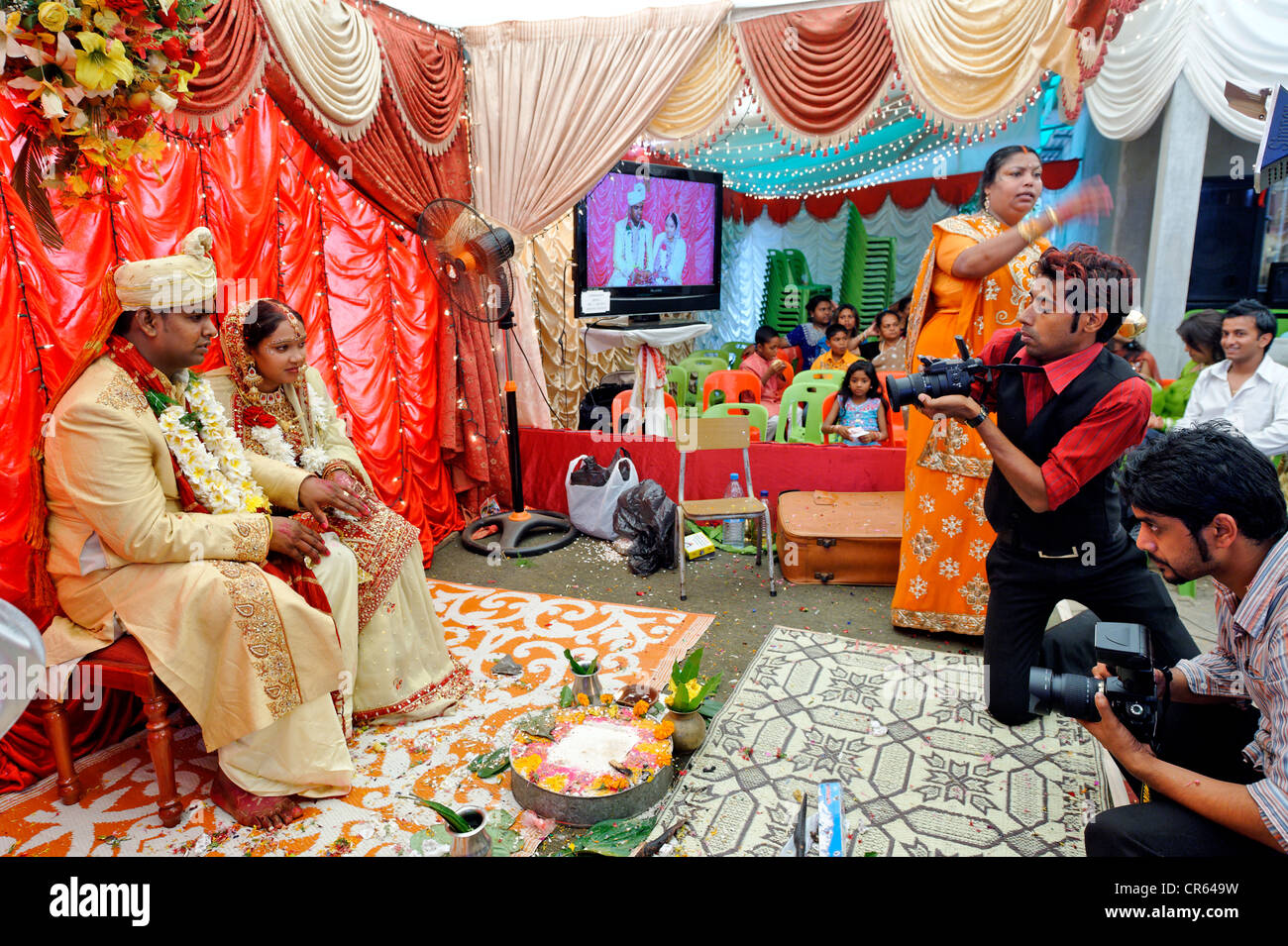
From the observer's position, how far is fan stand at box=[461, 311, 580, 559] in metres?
4.61

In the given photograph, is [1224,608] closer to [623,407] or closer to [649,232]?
[623,407]

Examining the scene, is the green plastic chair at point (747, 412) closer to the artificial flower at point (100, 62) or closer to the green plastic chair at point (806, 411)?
the green plastic chair at point (806, 411)

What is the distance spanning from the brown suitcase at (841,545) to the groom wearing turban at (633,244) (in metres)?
2.27

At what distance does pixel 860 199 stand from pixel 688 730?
975cm

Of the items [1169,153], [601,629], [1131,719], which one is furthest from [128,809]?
[1169,153]

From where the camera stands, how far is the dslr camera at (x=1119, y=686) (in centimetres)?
156

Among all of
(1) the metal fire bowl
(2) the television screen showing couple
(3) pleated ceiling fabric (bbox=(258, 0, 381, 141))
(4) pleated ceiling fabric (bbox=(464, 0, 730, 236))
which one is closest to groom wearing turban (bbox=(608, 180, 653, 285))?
(2) the television screen showing couple

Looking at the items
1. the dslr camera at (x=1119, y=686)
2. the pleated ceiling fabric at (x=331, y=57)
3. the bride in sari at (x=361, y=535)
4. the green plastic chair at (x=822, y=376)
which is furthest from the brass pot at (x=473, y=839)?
the green plastic chair at (x=822, y=376)

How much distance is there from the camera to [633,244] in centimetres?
557

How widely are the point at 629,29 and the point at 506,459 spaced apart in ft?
8.66

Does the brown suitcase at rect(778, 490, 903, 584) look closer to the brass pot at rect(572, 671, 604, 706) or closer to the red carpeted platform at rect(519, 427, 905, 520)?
the red carpeted platform at rect(519, 427, 905, 520)

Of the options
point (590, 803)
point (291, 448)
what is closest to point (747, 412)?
point (291, 448)

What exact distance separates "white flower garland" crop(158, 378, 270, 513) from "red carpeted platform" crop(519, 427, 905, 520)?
242cm

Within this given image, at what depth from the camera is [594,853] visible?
2154 mm
